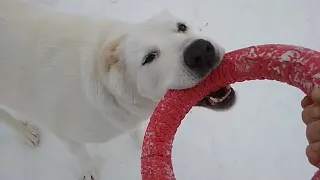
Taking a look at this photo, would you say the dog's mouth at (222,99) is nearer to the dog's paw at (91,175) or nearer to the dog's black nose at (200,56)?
the dog's black nose at (200,56)

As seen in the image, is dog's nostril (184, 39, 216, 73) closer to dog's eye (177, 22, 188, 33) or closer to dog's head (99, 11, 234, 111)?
dog's head (99, 11, 234, 111)

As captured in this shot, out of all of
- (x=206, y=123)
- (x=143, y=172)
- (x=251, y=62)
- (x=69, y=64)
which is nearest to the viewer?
(x=143, y=172)

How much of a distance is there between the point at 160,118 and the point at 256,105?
1328mm

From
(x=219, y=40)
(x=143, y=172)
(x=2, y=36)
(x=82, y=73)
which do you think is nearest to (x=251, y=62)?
(x=143, y=172)

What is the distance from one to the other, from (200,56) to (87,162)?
129cm

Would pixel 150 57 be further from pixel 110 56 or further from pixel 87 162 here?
pixel 87 162

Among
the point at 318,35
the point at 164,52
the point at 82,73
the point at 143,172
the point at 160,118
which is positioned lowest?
the point at 143,172

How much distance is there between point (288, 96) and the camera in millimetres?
2920

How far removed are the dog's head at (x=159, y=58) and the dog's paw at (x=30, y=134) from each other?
3.69 feet

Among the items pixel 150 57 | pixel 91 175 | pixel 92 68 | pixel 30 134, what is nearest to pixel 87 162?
pixel 91 175

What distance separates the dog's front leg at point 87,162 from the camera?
2.58 meters

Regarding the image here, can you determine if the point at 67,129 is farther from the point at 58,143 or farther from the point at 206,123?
the point at 206,123

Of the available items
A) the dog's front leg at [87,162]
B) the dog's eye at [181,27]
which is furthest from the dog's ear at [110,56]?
the dog's front leg at [87,162]

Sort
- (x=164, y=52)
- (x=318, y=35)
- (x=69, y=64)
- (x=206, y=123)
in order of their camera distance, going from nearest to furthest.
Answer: (x=164, y=52)
(x=69, y=64)
(x=206, y=123)
(x=318, y=35)
